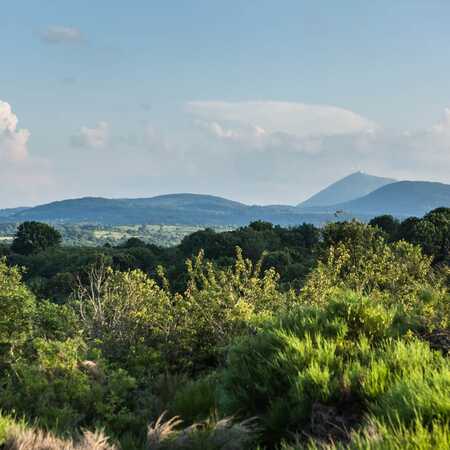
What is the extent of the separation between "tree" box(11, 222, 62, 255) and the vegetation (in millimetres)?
71899

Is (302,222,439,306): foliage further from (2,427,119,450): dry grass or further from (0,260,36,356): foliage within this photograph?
(2,427,119,450): dry grass

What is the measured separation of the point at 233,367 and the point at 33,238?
8070 cm

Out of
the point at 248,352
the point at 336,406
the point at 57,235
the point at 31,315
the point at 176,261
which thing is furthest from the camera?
the point at 57,235

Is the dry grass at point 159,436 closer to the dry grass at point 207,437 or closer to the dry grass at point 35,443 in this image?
the dry grass at point 207,437

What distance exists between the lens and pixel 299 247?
213 feet

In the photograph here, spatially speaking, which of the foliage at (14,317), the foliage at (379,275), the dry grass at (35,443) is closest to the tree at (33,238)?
the foliage at (379,275)

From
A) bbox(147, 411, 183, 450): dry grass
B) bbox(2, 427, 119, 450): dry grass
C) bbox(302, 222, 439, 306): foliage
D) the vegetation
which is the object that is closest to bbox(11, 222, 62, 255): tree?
bbox(302, 222, 439, 306): foliage

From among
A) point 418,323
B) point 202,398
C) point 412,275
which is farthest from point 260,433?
point 412,275

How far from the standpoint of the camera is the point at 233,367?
7.21 metres

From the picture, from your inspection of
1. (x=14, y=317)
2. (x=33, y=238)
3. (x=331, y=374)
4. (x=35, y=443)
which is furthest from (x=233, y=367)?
(x=33, y=238)

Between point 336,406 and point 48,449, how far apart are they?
9.23 ft

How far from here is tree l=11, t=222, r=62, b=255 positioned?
82188 millimetres

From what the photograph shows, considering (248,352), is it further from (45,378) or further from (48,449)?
(45,378)

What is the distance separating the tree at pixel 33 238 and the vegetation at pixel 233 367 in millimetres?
71899
